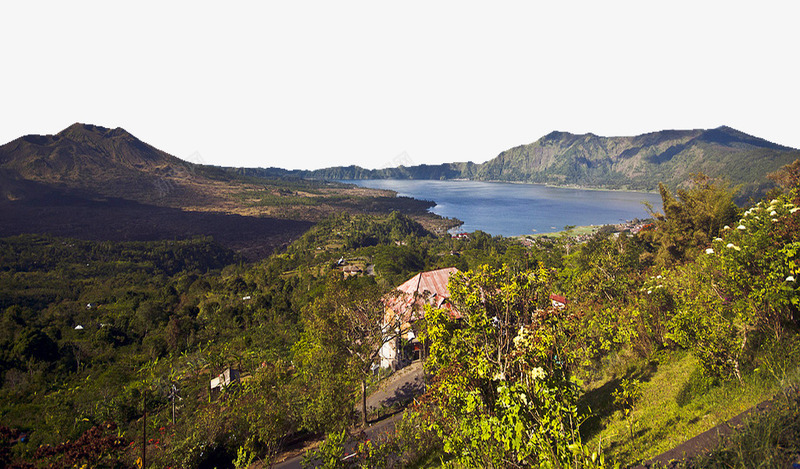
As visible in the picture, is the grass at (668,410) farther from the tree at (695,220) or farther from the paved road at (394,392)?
the tree at (695,220)

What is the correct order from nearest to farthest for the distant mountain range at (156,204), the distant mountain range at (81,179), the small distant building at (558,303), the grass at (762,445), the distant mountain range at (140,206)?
the grass at (762,445) → the small distant building at (558,303) → the distant mountain range at (140,206) → the distant mountain range at (156,204) → the distant mountain range at (81,179)

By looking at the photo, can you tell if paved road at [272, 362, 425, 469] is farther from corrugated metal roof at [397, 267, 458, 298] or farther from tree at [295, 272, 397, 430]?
corrugated metal roof at [397, 267, 458, 298]

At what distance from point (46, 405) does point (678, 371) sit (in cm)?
3270

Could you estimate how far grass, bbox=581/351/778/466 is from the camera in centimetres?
734

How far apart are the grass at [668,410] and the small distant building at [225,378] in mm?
20126

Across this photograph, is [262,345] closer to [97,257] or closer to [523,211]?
[97,257]

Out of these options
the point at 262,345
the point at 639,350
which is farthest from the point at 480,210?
the point at 639,350

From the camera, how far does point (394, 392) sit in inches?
773

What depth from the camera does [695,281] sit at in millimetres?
11117

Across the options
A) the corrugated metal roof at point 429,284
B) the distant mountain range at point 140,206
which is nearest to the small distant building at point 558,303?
the corrugated metal roof at point 429,284

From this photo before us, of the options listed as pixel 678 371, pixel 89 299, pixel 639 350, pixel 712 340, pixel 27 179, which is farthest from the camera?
pixel 27 179

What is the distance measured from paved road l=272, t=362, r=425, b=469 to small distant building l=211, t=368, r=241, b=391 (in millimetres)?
8876

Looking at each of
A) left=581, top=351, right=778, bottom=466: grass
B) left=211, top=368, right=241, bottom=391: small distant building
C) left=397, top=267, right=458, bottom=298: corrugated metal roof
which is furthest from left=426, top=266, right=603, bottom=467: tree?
left=397, top=267, right=458, bottom=298: corrugated metal roof

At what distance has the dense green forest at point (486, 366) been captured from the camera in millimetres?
5781
